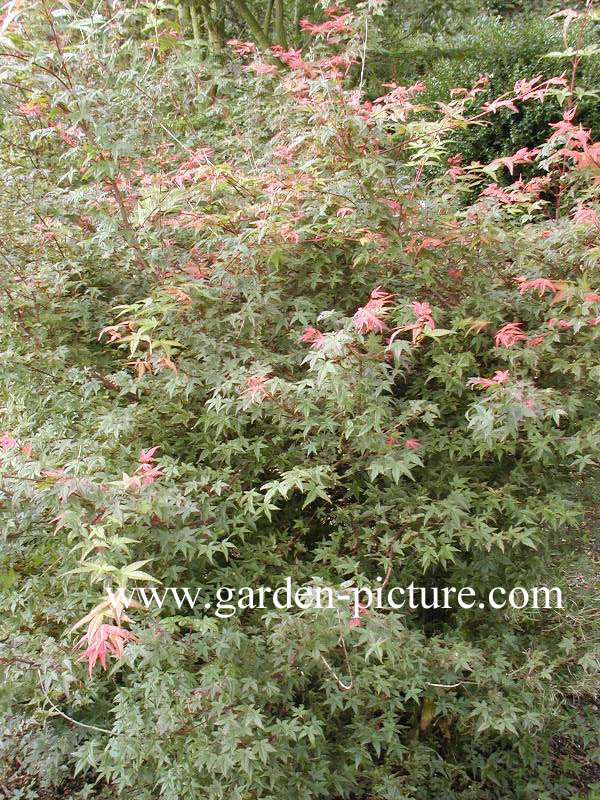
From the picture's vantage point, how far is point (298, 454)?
2.45 metres

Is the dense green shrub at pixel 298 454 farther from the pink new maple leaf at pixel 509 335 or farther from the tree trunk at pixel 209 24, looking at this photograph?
the tree trunk at pixel 209 24

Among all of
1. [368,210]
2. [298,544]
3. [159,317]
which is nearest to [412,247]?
[368,210]

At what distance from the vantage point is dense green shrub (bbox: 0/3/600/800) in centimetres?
208

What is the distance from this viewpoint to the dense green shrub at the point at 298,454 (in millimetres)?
2080

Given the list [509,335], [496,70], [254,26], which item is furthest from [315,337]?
[496,70]

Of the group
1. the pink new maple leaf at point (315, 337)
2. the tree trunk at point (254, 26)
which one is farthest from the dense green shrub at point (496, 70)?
the pink new maple leaf at point (315, 337)

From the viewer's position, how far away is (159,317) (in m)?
2.51

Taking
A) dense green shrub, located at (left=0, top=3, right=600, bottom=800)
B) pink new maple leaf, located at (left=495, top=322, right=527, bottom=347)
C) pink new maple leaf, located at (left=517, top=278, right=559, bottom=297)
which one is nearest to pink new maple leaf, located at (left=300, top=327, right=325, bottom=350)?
dense green shrub, located at (left=0, top=3, right=600, bottom=800)

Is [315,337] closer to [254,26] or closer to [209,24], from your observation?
[254,26]

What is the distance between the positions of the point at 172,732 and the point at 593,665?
1.39 metres

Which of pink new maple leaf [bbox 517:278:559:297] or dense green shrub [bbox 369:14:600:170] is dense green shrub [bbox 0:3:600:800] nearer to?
pink new maple leaf [bbox 517:278:559:297]

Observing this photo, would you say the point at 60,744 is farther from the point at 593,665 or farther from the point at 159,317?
the point at 593,665

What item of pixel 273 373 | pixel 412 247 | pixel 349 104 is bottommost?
pixel 273 373

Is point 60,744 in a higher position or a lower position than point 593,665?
lower
